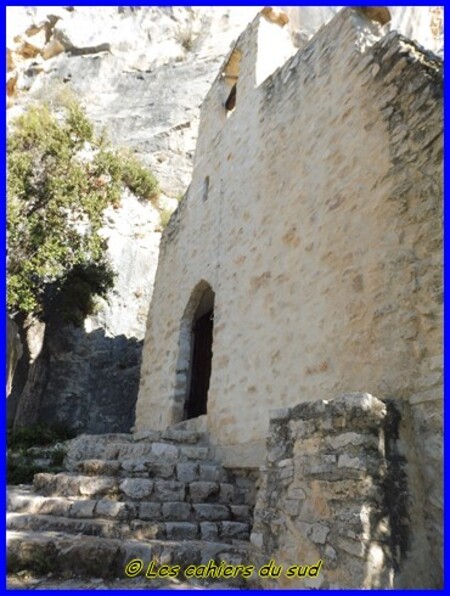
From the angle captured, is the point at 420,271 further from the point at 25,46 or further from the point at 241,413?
the point at 25,46

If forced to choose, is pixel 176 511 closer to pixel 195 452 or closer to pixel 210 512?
pixel 210 512

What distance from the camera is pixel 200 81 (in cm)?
1831

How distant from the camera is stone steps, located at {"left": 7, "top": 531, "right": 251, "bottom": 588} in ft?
10.5

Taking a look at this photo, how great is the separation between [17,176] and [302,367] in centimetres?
775

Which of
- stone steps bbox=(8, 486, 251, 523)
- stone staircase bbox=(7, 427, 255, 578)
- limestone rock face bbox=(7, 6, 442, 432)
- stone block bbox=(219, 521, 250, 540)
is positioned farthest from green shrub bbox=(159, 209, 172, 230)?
stone block bbox=(219, 521, 250, 540)

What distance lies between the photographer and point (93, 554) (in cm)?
327

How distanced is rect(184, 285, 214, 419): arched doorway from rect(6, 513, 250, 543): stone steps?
324 centimetres

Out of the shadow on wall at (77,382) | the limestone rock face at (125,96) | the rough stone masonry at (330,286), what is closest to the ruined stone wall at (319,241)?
the rough stone masonry at (330,286)

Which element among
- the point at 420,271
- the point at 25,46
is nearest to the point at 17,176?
the point at 420,271

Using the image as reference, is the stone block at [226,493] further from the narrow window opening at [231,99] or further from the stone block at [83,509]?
the narrow window opening at [231,99]

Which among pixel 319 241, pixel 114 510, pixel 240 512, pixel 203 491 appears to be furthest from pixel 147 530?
pixel 319 241

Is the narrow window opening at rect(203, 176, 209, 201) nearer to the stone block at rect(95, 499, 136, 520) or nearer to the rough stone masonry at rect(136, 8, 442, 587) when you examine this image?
the rough stone masonry at rect(136, 8, 442, 587)

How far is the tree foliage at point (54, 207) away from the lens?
9.20 metres

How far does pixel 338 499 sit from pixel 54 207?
28.3 ft
